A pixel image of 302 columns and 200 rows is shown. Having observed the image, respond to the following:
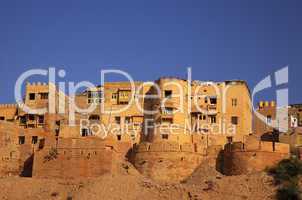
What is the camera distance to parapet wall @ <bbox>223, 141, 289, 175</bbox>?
172 feet

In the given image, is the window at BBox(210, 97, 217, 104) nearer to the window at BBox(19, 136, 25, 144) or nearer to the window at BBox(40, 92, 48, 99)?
the window at BBox(40, 92, 48, 99)

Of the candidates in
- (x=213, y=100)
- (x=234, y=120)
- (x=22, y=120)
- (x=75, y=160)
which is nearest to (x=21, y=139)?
(x=22, y=120)

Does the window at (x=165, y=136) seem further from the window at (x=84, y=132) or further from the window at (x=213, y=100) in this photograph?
the window at (x=213, y=100)

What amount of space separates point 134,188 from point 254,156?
Answer: 8.98 m

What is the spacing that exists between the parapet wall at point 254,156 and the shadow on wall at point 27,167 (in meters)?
13.8

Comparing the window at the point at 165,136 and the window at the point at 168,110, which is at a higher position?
the window at the point at 168,110

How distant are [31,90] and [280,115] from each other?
68.9 feet

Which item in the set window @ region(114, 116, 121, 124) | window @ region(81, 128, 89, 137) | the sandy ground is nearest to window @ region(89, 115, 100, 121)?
window @ region(114, 116, 121, 124)

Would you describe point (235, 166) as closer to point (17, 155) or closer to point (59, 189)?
point (59, 189)

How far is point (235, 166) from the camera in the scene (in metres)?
53.0

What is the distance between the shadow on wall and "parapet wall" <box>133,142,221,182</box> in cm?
738

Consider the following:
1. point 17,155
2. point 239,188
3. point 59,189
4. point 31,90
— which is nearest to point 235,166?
point 239,188

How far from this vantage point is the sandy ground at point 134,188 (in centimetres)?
4828

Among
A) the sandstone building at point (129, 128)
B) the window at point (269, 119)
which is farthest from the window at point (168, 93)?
the window at point (269, 119)
